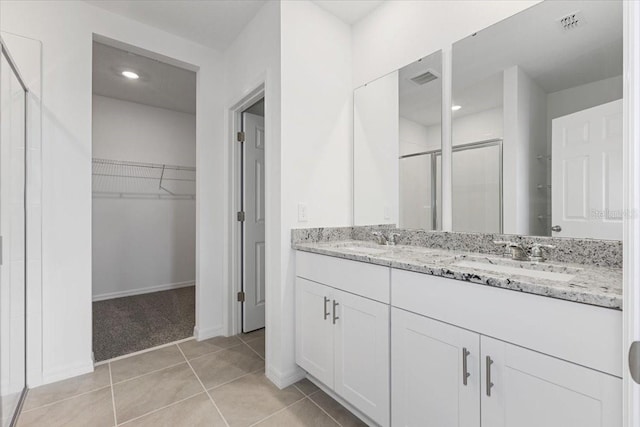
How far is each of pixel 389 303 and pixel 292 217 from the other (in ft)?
2.88

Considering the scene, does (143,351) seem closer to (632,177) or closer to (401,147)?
(401,147)

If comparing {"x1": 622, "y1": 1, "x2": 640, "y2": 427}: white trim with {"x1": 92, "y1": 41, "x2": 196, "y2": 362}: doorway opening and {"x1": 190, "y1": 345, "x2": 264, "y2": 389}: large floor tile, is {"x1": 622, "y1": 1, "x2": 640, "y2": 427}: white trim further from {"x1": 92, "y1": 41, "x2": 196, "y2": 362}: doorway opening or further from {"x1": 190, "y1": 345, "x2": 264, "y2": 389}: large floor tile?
{"x1": 92, "y1": 41, "x2": 196, "y2": 362}: doorway opening

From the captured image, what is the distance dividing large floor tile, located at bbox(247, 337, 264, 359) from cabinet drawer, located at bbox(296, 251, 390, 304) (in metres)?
0.88

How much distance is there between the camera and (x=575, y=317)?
2.70 feet

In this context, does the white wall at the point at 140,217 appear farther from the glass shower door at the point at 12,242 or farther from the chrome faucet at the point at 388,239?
the chrome faucet at the point at 388,239

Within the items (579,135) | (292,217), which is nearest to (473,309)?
(579,135)

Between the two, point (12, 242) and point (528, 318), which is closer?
point (528, 318)

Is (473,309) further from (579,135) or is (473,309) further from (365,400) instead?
(579,135)

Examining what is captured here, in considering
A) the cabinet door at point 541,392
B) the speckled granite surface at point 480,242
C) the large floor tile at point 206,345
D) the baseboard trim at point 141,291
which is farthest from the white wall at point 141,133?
the cabinet door at point 541,392

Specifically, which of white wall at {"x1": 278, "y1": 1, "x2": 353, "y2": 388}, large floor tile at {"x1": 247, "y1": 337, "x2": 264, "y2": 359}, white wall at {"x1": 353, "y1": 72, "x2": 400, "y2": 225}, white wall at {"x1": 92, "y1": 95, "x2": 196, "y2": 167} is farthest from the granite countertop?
white wall at {"x1": 92, "y1": 95, "x2": 196, "y2": 167}

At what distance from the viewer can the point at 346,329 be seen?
1.55 meters

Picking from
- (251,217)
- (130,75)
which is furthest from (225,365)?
(130,75)

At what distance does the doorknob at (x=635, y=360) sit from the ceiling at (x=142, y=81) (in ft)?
11.3

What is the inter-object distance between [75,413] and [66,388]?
1.12ft
